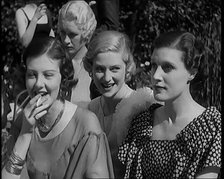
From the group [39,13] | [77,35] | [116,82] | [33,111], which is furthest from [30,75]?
[39,13]

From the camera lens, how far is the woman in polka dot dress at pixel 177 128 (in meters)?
2.46

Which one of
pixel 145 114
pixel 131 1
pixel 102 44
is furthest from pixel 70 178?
pixel 131 1

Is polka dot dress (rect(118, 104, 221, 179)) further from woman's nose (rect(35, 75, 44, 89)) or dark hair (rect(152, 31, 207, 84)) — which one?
woman's nose (rect(35, 75, 44, 89))

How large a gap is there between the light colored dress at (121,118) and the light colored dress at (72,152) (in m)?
0.18

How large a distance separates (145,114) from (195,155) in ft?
1.12

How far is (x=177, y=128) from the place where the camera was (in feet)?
8.34

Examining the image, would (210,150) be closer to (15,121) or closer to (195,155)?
(195,155)

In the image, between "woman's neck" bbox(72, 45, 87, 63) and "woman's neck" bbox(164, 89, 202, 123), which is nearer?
"woman's neck" bbox(164, 89, 202, 123)

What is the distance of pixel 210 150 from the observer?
96.1 inches

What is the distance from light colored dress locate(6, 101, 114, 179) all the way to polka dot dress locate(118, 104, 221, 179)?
0.45 ft

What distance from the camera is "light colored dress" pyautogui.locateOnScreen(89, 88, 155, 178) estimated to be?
8.95ft

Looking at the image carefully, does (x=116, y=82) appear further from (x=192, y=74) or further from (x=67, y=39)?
(x=67, y=39)


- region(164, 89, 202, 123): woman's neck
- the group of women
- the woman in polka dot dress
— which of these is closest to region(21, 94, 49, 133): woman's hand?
the group of women

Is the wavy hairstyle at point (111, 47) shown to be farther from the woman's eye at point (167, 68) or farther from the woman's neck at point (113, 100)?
the woman's eye at point (167, 68)
